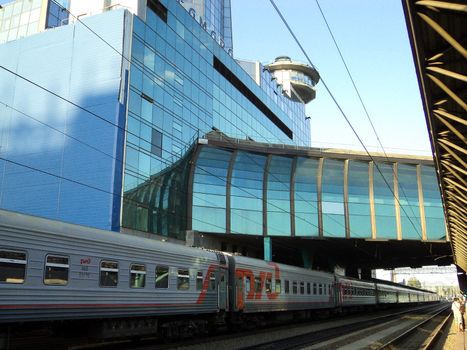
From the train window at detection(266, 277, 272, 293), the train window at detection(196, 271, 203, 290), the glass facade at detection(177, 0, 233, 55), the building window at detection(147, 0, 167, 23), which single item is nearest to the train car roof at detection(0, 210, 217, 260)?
the train window at detection(196, 271, 203, 290)

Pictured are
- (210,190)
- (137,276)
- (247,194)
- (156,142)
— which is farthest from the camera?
(247,194)

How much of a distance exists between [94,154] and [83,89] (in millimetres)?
5685

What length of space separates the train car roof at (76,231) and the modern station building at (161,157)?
1981cm

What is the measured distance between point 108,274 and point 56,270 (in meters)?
1.81

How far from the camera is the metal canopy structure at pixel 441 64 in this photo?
25.5 ft

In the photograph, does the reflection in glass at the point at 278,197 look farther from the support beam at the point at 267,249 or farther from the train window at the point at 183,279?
the train window at the point at 183,279

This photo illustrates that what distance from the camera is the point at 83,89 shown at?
124 feet

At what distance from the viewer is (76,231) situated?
12102mm

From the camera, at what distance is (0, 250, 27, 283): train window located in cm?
1006

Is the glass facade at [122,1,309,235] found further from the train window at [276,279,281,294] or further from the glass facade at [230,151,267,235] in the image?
the train window at [276,279,281,294]

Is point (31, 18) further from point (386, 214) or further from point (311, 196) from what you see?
point (386, 214)

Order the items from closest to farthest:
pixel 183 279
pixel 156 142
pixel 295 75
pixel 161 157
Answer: pixel 183 279 < pixel 156 142 < pixel 161 157 < pixel 295 75

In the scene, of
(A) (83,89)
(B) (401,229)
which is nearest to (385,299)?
(B) (401,229)

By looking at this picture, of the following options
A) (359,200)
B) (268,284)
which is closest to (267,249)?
(359,200)
